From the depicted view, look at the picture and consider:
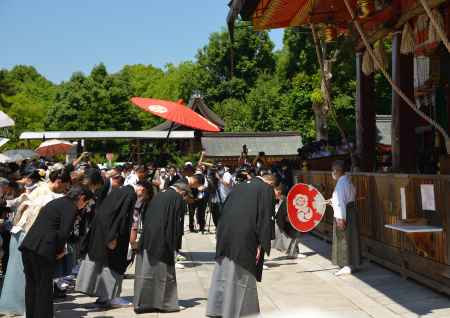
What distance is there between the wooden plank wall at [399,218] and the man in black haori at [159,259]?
323 cm

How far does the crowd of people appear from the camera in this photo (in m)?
6.39

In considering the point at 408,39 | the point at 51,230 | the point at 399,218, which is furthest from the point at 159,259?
the point at 408,39

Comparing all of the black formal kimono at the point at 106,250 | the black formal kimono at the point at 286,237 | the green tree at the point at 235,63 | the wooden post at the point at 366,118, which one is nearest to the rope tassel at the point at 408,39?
the wooden post at the point at 366,118

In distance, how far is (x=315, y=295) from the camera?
861cm

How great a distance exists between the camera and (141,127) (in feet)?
171

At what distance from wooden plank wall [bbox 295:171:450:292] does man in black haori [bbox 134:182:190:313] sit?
10.6 feet

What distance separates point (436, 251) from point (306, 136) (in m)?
32.7

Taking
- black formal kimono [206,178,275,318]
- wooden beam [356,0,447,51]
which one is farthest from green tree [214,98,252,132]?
black formal kimono [206,178,275,318]

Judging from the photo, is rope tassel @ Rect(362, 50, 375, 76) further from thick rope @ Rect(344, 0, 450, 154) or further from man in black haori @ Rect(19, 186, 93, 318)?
man in black haori @ Rect(19, 186, 93, 318)

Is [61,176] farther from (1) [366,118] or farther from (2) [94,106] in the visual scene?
(2) [94,106]

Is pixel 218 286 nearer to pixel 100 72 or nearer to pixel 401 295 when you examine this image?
pixel 401 295

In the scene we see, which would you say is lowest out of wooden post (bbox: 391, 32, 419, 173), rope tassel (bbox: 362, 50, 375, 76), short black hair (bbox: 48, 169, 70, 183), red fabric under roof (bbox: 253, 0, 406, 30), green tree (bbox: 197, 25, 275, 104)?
short black hair (bbox: 48, 169, 70, 183)

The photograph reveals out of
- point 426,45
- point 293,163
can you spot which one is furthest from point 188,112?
point 293,163

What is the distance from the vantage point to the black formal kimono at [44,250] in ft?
20.6
